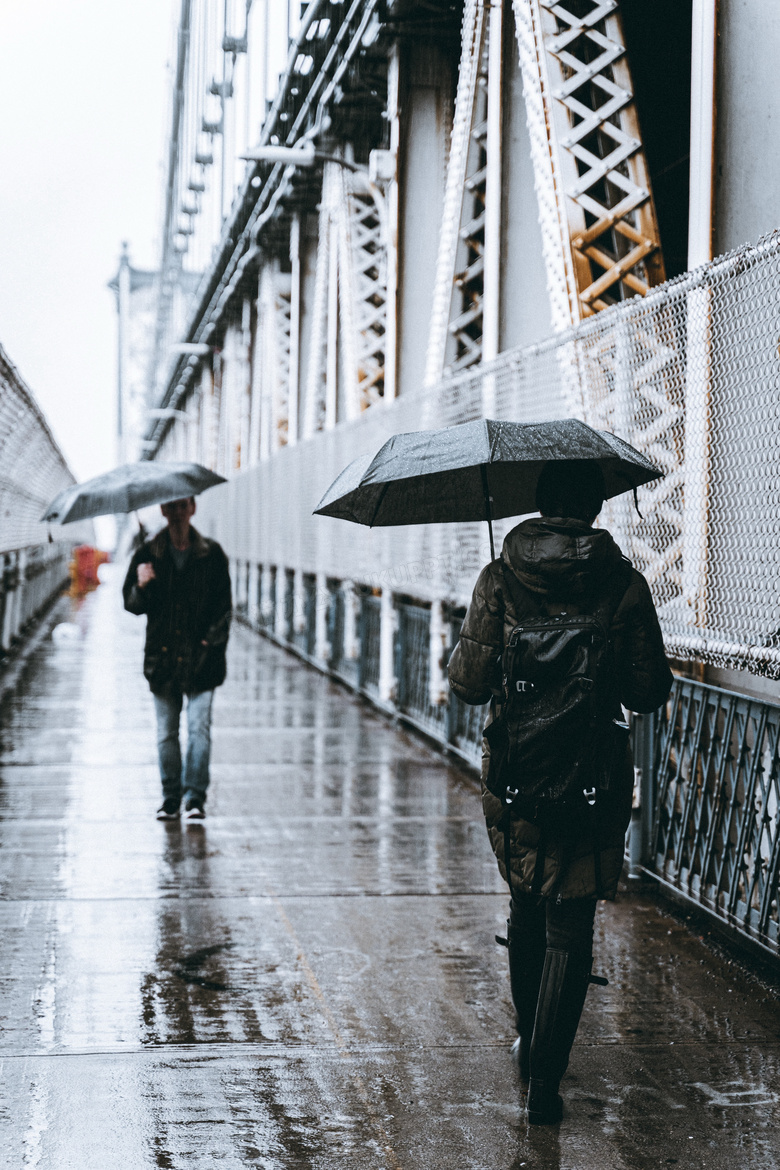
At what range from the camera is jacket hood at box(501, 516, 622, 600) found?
3.41 m

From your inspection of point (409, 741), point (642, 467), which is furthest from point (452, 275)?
point (642, 467)

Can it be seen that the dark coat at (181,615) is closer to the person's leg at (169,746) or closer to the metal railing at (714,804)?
the person's leg at (169,746)

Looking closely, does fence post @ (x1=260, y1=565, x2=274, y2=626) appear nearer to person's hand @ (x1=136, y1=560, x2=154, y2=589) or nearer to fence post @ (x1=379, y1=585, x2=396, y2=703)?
fence post @ (x1=379, y1=585, x2=396, y2=703)

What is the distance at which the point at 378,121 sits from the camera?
1492 cm

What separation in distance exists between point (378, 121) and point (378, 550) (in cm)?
570

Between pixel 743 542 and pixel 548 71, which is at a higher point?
pixel 548 71

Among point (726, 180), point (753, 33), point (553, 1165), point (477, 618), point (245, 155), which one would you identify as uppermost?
point (245, 155)

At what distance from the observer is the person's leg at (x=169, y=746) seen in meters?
7.26

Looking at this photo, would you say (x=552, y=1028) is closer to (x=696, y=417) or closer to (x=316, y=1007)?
(x=316, y=1007)

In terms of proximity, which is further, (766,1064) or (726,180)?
(726,180)

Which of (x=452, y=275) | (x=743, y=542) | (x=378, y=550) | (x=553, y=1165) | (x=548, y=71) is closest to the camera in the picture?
(x=553, y=1165)

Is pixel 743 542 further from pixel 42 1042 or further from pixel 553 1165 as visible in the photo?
pixel 42 1042

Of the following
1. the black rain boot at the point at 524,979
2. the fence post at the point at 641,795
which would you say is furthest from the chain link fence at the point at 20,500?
the black rain boot at the point at 524,979

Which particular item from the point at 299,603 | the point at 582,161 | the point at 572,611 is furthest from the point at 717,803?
the point at 299,603
